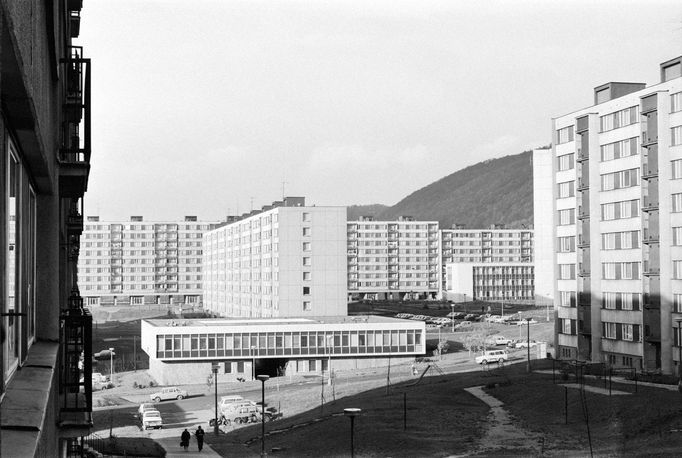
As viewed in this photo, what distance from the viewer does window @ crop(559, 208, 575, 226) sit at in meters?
77.7

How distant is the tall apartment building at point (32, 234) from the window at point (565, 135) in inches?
2557

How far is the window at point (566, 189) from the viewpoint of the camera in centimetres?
7744

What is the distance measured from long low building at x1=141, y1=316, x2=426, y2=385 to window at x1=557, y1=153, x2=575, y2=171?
88.6ft

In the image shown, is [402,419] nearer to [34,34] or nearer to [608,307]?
[608,307]

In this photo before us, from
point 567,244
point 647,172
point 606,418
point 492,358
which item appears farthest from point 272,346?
point 606,418

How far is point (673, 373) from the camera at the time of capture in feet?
206

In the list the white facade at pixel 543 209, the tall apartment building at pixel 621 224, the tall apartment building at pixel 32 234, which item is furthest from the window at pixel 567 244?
the tall apartment building at pixel 32 234

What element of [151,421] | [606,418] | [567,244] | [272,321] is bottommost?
[151,421]

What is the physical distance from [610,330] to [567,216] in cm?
1202

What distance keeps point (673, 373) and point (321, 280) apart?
61.3m

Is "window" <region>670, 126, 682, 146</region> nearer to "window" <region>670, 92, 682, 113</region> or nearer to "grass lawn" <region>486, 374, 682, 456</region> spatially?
"window" <region>670, 92, 682, 113</region>

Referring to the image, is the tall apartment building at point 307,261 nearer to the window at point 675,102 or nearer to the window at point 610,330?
the window at point 610,330

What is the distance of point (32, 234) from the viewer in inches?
435

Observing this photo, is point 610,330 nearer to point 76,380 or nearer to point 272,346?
point 272,346
